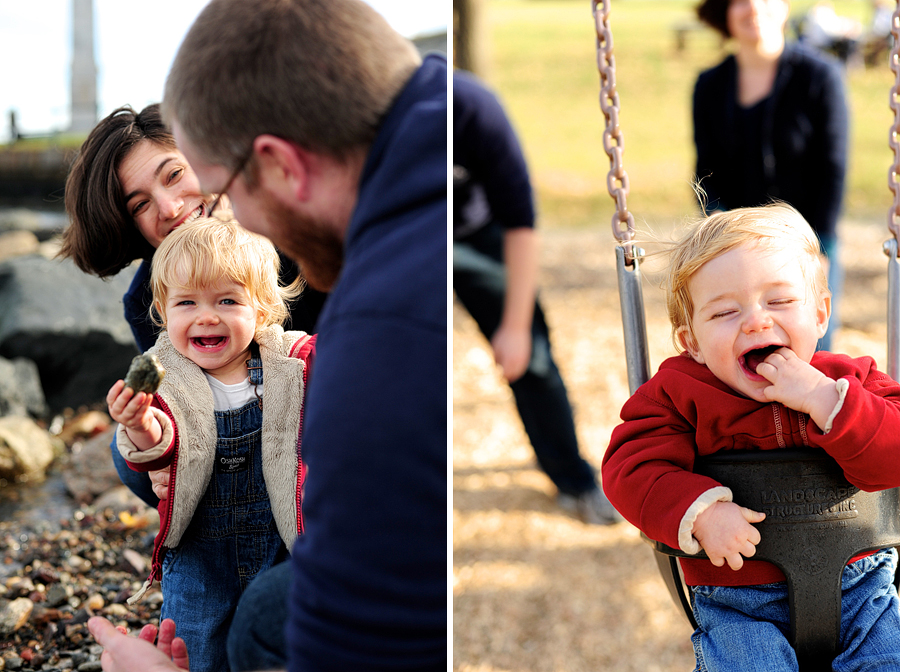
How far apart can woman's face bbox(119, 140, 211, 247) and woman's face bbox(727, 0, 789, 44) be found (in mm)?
2532

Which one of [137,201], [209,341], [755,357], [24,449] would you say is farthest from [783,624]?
[24,449]

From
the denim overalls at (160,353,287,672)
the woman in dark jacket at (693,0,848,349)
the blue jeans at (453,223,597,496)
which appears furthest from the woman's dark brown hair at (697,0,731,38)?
the denim overalls at (160,353,287,672)

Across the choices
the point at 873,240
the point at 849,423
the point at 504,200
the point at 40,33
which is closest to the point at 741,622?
the point at 849,423

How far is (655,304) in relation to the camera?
22.2 feet

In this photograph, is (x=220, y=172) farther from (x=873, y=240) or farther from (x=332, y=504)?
(x=873, y=240)

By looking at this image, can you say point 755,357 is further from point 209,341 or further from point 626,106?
point 626,106

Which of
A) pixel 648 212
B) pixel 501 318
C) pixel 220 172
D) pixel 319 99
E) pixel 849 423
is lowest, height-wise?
pixel 648 212

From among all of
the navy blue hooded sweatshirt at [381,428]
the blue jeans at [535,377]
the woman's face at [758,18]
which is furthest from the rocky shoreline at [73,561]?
the woman's face at [758,18]

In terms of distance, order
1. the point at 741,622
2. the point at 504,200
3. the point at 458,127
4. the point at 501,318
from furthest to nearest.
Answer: the point at 501,318, the point at 504,200, the point at 458,127, the point at 741,622

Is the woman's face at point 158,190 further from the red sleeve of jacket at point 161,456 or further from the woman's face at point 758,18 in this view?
the woman's face at point 758,18

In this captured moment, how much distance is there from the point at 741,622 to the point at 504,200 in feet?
6.79

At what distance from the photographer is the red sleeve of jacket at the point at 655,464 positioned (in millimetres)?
1446

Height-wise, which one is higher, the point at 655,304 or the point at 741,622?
the point at 741,622

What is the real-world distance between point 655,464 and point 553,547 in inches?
103
